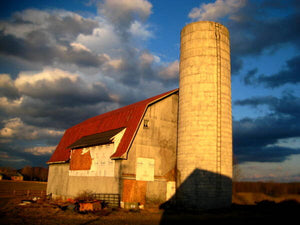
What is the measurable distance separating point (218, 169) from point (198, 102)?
19.2 feet

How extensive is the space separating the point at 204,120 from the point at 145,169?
6.59 m

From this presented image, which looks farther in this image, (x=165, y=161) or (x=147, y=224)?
(x=165, y=161)

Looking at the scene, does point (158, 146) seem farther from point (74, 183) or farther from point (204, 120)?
point (74, 183)

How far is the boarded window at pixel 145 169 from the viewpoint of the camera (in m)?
23.1

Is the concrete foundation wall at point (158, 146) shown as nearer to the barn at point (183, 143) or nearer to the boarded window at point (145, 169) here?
the barn at point (183, 143)

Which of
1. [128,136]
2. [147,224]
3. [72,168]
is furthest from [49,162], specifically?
[147,224]

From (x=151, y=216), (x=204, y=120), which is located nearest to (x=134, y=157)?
(x=151, y=216)

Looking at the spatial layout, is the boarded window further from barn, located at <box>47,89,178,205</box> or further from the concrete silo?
the concrete silo

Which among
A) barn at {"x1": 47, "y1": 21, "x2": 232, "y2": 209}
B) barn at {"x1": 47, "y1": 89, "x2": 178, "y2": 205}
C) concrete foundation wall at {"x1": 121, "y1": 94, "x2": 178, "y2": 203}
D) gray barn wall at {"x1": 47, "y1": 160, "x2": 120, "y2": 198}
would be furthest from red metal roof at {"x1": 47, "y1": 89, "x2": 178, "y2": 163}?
gray barn wall at {"x1": 47, "y1": 160, "x2": 120, "y2": 198}

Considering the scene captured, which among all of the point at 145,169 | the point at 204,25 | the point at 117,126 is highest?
the point at 204,25

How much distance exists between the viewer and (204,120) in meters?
23.1

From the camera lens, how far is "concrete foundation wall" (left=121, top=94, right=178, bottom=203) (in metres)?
23.1

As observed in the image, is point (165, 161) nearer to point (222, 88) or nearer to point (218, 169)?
point (218, 169)

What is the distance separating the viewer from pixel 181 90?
25.3 m
